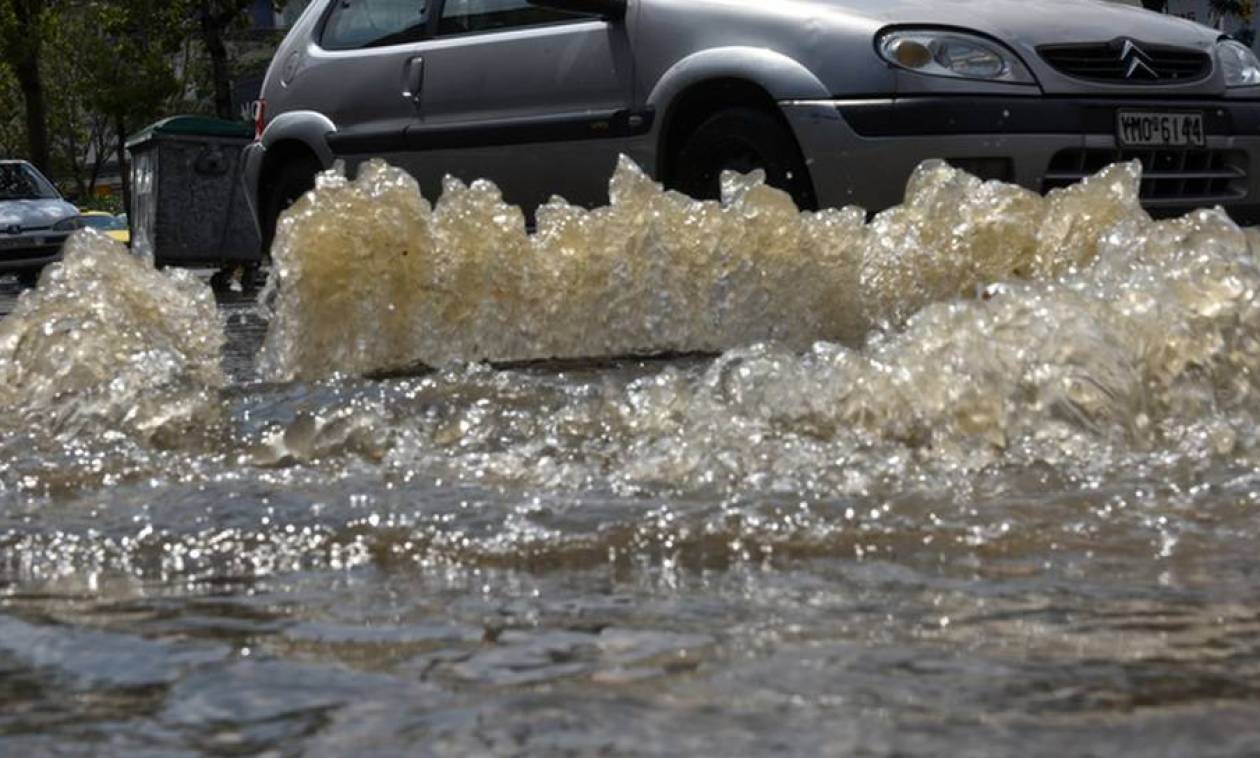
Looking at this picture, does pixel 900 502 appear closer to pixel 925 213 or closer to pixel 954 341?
pixel 954 341

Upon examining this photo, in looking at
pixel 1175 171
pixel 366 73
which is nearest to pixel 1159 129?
pixel 1175 171

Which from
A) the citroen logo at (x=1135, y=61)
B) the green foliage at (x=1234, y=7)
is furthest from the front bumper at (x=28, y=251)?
the green foliage at (x=1234, y=7)

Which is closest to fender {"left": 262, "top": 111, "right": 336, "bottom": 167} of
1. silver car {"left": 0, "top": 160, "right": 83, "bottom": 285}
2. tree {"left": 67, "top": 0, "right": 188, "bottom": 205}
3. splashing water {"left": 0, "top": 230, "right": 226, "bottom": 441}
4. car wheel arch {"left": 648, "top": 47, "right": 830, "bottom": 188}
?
car wheel arch {"left": 648, "top": 47, "right": 830, "bottom": 188}

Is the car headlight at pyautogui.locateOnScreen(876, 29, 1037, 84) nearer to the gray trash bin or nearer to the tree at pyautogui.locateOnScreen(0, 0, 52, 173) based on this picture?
the gray trash bin

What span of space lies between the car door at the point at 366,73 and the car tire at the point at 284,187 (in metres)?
0.28

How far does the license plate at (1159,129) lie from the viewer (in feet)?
29.5

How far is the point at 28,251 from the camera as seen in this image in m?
27.9

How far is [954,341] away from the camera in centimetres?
549

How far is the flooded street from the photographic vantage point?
9.87 feet

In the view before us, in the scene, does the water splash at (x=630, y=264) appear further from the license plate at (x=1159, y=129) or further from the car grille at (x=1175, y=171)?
the license plate at (x=1159, y=129)

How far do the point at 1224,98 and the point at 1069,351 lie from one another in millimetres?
4360

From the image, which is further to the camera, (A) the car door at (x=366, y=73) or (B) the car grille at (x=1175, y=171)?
(A) the car door at (x=366, y=73)

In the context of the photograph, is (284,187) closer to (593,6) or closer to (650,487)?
(593,6)


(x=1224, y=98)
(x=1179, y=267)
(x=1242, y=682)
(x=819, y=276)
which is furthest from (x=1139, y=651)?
(x=1224, y=98)
